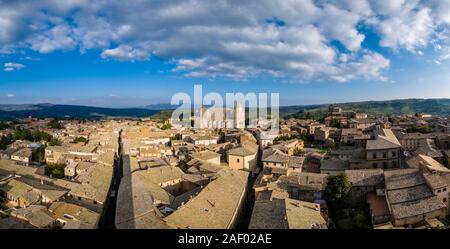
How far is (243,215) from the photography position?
67.3 ft

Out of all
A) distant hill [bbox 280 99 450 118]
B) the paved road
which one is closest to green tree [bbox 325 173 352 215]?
the paved road

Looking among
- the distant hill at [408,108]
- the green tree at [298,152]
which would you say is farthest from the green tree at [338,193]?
the distant hill at [408,108]

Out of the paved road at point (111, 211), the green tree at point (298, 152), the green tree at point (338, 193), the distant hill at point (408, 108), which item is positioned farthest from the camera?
the distant hill at point (408, 108)

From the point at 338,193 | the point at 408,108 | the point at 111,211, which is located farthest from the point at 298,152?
the point at 408,108

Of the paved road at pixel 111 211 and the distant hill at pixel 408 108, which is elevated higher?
the distant hill at pixel 408 108

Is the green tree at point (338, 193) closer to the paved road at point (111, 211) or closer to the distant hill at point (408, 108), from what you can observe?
the paved road at point (111, 211)

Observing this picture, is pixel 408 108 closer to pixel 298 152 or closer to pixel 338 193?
pixel 298 152

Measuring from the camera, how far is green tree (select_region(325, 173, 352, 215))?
62.9 feet

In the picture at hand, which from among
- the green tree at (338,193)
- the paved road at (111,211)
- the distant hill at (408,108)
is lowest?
the paved road at (111,211)

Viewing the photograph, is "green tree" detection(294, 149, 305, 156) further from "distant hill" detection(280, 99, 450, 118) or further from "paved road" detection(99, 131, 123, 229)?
"distant hill" detection(280, 99, 450, 118)

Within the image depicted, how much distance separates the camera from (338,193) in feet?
62.8

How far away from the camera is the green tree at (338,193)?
19172 millimetres

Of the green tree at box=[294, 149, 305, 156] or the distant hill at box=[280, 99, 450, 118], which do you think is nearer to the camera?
the green tree at box=[294, 149, 305, 156]
